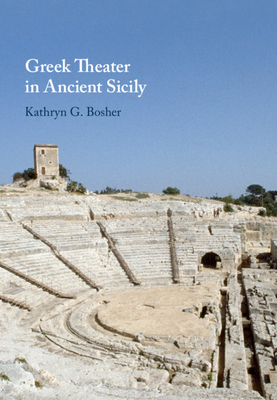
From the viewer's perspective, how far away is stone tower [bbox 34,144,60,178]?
34688 millimetres

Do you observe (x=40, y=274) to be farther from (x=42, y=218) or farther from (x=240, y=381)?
(x=240, y=381)

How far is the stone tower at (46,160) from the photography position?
1366 inches

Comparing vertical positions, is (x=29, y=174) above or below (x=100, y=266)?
above

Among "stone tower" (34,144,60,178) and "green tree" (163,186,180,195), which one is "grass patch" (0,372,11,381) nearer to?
"stone tower" (34,144,60,178)

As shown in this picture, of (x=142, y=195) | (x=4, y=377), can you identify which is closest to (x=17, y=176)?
(x=142, y=195)

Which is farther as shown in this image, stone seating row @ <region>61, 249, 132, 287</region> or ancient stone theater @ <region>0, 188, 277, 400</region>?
stone seating row @ <region>61, 249, 132, 287</region>

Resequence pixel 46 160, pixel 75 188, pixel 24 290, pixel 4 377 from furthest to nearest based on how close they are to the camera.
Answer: pixel 46 160 → pixel 75 188 → pixel 24 290 → pixel 4 377

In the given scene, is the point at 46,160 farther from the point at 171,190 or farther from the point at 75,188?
the point at 171,190

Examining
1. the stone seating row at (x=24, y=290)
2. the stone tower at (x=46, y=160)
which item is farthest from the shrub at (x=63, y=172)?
the stone seating row at (x=24, y=290)

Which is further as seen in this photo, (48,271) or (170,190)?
(170,190)

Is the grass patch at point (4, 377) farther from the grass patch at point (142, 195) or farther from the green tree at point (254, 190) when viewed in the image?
the green tree at point (254, 190)

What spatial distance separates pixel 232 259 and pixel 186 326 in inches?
369

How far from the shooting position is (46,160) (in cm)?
3500

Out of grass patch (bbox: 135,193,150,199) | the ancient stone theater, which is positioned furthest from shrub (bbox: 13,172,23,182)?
grass patch (bbox: 135,193,150,199)
